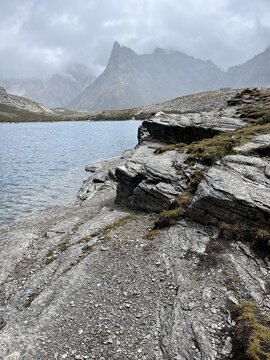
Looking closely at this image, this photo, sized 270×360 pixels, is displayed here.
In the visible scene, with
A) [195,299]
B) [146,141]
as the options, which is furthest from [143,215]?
[146,141]

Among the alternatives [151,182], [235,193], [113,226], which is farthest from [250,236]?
[151,182]

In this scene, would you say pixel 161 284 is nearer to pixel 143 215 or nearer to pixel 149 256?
pixel 149 256

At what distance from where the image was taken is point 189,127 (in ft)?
104

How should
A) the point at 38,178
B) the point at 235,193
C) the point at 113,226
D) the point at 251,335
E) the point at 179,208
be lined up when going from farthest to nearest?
1. the point at 38,178
2. the point at 113,226
3. the point at 179,208
4. the point at 235,193
5. the point at 251,335

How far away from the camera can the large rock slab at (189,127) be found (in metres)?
29.3

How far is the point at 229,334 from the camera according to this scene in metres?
8.95

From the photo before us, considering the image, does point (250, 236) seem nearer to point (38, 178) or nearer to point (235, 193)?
point (235, 193)

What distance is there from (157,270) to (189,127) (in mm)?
23339

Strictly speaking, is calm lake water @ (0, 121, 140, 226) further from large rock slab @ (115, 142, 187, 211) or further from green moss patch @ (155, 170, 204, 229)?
green moss patch @ (155, 170, 204, 229)

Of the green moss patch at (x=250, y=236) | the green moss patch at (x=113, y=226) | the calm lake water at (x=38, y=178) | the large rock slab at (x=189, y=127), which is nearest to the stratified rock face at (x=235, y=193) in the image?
the green moss patch at (x=250, y=236)

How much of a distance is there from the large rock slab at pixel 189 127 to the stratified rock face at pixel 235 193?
11.8 metres

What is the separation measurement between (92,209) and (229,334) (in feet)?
59.2

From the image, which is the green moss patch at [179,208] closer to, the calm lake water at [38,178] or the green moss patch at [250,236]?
Result: the green moss patch at [250,236]

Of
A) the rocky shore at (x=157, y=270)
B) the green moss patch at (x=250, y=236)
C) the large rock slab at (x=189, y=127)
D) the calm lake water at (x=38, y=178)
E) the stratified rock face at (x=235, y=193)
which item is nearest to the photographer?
the rocky shore at (x=157, y=270)
